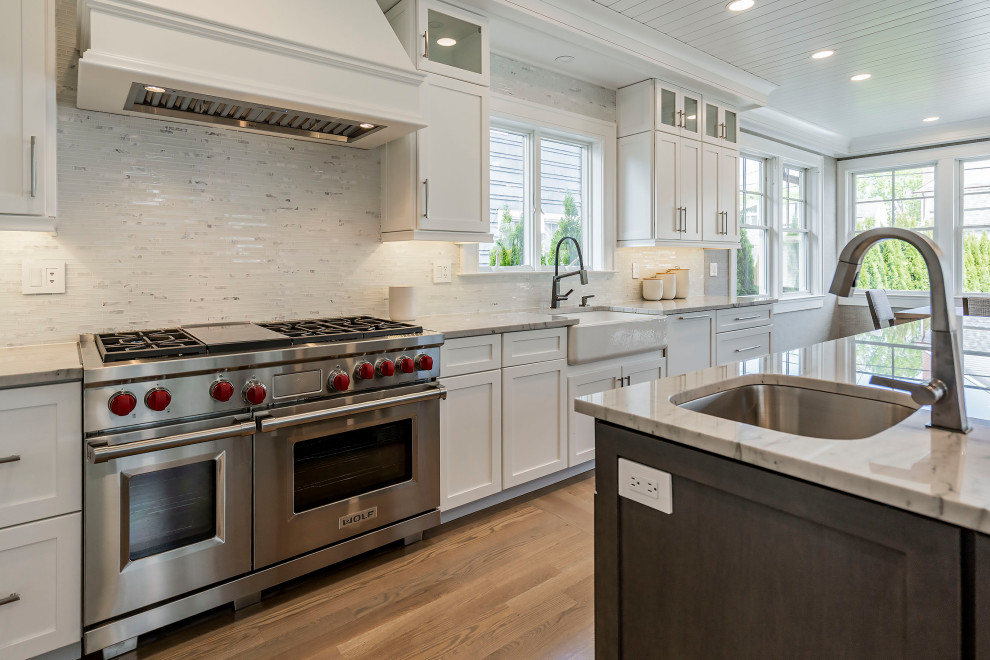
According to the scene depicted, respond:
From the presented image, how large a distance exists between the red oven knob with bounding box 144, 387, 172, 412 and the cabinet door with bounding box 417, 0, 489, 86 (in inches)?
70.9

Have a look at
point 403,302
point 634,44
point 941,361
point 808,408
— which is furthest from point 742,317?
point 941,361

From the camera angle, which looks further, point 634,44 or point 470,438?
point 634,44

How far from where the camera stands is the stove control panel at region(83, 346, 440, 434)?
1.73 m

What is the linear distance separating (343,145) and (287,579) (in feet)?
6.31

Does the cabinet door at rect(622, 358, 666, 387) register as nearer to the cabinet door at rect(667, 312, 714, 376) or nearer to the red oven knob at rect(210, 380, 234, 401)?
the cabinet door at rect(667, 312, 714, 376)

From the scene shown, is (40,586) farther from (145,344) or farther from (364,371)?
(364,371)

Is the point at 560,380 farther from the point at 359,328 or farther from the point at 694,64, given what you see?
the point at 694,64

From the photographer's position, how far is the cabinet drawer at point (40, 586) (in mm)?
1622

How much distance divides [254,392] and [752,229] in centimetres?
502

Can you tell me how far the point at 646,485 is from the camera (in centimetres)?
111

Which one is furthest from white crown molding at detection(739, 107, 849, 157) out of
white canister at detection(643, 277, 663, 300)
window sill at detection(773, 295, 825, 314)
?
white canister at detection(643, 277, 663, 300)

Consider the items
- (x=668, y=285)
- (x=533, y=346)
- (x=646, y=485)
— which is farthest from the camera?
(x=668, y=285)

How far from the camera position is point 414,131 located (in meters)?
2.57

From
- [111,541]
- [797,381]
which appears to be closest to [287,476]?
[111,541]
